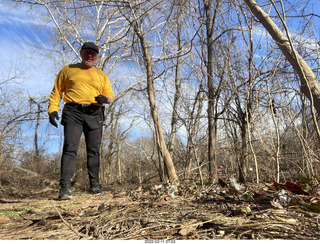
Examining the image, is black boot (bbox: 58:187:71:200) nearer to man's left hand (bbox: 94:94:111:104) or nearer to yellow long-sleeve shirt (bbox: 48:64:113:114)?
yellow long-sleeve shirt (bbox: 48:64:113:114)

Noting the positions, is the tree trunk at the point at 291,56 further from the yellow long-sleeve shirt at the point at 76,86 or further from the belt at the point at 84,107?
the belt at the point at 84,107

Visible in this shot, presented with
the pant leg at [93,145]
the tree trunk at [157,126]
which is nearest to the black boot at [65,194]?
the pant leg at [93,145]

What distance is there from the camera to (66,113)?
10.1 feet

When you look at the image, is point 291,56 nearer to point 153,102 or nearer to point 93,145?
point 153,102

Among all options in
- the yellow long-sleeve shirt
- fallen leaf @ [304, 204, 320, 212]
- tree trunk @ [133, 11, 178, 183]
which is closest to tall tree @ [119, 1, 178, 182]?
tree trunk @ [133, 11, 178, 183]

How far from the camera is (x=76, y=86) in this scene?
311 cm

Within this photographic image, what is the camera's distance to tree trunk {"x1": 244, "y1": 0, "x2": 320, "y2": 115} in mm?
2816

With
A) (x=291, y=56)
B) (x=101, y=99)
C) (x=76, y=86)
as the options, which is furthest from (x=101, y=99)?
(x=291, y=56)

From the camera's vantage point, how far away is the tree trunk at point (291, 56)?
111 inches

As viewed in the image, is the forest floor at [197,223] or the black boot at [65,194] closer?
the forest floor at [197,223]

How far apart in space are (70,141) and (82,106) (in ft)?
1.58

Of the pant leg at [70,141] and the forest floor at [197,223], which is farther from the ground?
the pant leg at [70,141]

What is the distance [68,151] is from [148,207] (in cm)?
157
